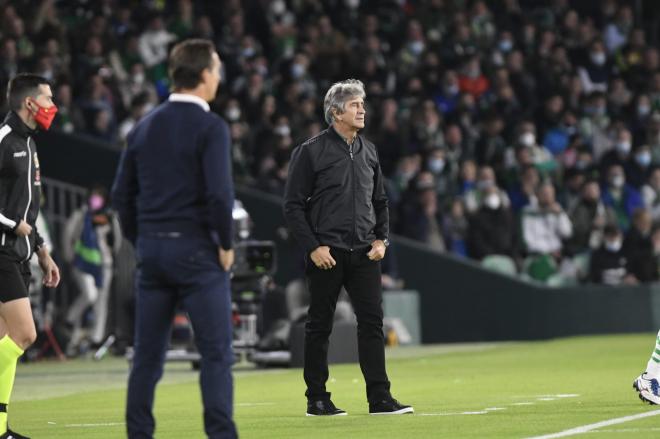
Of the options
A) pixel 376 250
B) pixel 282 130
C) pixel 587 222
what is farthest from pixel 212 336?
pixel 587 222

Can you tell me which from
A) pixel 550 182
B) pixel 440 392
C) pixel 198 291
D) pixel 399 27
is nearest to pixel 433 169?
pixel 550 182

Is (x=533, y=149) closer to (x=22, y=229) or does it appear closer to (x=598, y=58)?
(x=598, y=58)

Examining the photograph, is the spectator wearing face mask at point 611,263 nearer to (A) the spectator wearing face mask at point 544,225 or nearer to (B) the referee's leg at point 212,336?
(A) the spectator wearing face mask at point 544,225

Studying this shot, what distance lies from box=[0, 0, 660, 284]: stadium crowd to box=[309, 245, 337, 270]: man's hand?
12.0 meters

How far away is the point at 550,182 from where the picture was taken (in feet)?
87.4

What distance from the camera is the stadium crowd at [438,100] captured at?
24.2 meters

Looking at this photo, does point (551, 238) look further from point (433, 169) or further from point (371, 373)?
point (371, 373)

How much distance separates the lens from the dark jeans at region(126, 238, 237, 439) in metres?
7.86

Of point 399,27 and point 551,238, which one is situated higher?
point 399,27

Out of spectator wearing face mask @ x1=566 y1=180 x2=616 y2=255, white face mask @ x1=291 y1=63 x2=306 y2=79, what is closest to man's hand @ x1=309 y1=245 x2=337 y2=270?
spectator wearing face mask @ x1=566 y1=180 x2=616 y2=255

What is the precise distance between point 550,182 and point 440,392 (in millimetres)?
13349

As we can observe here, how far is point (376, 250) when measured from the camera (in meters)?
11.4

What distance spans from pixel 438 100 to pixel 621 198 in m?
3.36

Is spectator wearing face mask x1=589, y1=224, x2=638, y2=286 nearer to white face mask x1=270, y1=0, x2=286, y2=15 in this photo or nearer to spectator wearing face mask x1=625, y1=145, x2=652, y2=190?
spectator wearing face mask x1=625, y1=145, x2=652, y2=190
